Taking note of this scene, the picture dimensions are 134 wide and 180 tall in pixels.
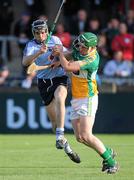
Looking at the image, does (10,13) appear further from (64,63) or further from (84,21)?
(64,63)

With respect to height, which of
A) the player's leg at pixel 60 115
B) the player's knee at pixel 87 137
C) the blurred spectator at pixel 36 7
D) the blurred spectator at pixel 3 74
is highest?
the player's knee at pixel 87 137

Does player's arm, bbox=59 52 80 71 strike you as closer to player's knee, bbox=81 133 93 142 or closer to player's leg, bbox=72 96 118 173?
player's leg, bbox=72 96 118 173

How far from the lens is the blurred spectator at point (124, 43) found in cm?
2194

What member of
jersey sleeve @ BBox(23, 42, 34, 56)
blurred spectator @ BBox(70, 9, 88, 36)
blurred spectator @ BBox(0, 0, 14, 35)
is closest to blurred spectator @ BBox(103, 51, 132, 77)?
blurred spectator @ BBox(70, 9, 88, 36)

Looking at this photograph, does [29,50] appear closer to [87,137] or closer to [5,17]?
[87,137]

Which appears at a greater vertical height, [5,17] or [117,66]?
[5,17]

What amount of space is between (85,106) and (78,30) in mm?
11640

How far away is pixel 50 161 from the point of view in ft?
44.5

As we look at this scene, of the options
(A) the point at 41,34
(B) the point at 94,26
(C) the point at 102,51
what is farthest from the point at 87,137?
(B) the point at 94,26

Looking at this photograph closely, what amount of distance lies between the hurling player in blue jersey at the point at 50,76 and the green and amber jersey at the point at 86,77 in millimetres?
1099

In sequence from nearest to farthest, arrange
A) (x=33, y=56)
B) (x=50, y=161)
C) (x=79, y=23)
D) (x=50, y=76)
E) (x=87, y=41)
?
(x=87, y=41), (x=33, y=56), (x=50, y=161), (x=50, y=76), (x=79, y=23)

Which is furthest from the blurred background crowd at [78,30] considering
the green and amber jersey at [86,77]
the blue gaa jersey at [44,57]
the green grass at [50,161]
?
the green and amber jersey at [86,77]

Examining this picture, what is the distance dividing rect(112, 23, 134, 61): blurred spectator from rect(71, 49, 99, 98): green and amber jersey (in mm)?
10033

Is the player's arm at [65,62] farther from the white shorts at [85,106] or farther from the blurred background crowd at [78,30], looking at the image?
the blurred background crowd at [78,30]
